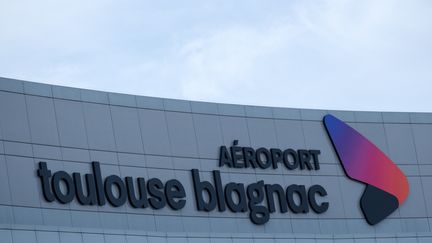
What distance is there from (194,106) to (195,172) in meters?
2.31

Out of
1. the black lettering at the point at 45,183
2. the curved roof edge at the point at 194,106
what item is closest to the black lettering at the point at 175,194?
the curved roof edge at the point at 194,106

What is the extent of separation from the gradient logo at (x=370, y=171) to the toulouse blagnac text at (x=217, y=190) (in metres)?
1.22

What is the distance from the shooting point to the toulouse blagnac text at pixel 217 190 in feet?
123

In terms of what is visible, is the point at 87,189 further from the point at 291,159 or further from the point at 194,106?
the point at 291,159

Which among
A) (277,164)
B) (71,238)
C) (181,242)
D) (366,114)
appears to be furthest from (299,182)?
(71,238)

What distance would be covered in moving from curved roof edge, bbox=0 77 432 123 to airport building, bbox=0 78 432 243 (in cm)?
4

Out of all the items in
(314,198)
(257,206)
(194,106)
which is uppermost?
(194,106)

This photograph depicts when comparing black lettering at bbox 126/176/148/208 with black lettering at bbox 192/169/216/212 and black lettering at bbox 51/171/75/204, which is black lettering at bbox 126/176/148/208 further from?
black lettering at bbox 51/171/75/204

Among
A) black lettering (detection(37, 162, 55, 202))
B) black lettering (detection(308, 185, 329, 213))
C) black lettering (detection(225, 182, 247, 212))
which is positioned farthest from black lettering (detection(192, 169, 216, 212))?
black lettering (detection(37, 162, 55, 202))

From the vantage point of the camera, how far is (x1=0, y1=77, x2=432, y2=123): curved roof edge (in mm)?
37531

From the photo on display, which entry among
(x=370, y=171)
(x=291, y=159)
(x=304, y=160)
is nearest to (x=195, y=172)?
(x=291, y=159)

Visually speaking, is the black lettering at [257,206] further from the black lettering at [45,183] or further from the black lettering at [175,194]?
the black lettering at [45,183]

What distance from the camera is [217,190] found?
40719 millimetres

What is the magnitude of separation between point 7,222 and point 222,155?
8.49 metres
